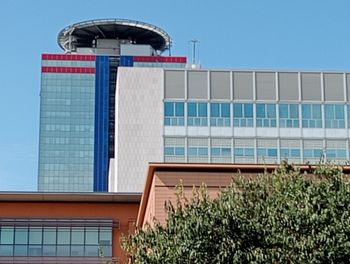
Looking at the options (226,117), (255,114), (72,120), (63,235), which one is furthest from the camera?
(72,120)

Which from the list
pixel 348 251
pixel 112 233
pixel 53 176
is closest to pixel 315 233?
pixel 348 251

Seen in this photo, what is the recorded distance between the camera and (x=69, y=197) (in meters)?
61.1

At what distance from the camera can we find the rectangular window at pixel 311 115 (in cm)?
8844

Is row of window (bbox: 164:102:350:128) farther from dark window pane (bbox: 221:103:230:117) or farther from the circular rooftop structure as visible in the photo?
the circular rooftop structure

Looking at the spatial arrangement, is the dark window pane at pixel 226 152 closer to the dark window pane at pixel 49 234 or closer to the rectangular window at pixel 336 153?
the rectangular window at pixel 336 153

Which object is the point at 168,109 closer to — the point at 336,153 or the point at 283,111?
the point at 283,111

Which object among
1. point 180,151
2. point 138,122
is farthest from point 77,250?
point 138,122

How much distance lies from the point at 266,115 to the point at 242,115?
212 cm

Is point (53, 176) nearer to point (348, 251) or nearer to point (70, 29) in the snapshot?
point (70, 29)

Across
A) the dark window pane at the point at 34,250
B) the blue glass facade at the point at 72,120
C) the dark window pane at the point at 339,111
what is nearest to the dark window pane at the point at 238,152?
the dark window pane at the point at 339,111

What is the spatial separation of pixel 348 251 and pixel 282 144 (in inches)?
2395

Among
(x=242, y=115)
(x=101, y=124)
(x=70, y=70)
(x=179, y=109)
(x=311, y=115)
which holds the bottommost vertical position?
(x=242, y=115)

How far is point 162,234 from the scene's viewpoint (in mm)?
30016

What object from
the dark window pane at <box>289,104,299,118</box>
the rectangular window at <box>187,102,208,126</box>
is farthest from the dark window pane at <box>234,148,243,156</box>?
the dark window pane at <box>289,104,299,118</box>
